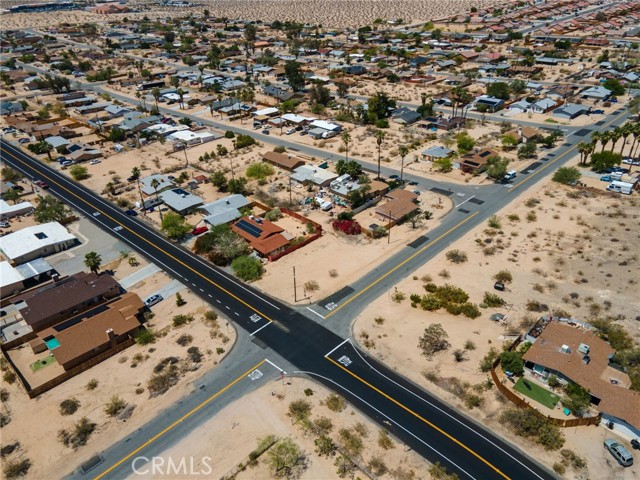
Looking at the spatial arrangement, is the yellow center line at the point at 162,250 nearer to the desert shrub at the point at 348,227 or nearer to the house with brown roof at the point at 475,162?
the desert shrub at the point at 348,227

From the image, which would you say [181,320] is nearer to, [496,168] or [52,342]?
[52,342]

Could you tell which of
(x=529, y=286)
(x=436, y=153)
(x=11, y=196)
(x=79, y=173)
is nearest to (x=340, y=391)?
(x=529, y=286)

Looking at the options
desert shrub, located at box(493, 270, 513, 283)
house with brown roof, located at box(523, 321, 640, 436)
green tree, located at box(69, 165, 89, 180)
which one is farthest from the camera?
green tree, located at box(69, 165, 89, 180)

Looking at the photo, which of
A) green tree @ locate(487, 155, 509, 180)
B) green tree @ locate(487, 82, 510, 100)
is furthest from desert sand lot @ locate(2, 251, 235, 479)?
green tree @ locate(487, 82, 510, 100)

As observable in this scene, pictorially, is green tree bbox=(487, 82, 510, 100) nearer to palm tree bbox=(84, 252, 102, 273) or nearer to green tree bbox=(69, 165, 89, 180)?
green tree bbox=(69, 165, 89, 180)

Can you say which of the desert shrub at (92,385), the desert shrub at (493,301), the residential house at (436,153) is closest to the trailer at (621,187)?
the residential house at (436,153)

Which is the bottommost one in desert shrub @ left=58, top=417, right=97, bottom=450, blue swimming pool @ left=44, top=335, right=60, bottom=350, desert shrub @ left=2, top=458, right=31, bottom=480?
desert shrub @ left=2, top=458, right=31, bottom=480
